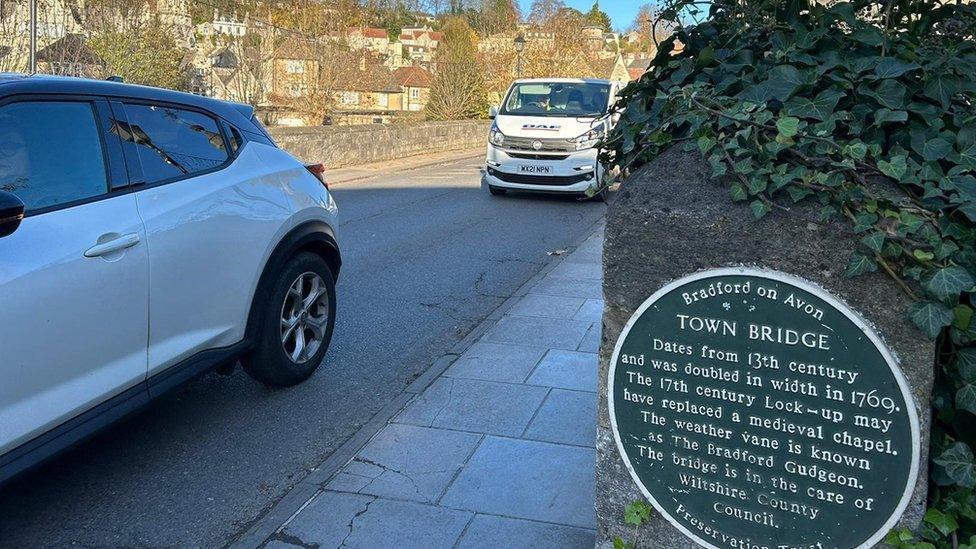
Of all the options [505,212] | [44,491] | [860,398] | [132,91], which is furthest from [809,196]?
[505,212]

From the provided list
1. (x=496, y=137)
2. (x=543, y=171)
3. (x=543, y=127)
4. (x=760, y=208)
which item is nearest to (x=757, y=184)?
(x=760, y=208)

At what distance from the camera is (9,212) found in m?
3.04

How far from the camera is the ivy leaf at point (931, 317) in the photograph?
2.27 meters

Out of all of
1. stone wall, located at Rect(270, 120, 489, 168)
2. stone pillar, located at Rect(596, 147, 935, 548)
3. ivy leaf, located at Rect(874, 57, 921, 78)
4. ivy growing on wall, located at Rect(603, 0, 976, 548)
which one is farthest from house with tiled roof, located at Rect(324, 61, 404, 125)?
ivy leaf, located at Rect(874, 57, 921, 78)

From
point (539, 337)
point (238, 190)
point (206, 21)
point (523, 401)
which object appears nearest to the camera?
point (238, 190)

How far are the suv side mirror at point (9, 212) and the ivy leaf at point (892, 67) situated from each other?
2781mm

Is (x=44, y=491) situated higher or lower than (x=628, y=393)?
lower

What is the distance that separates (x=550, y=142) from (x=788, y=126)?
1157 cm

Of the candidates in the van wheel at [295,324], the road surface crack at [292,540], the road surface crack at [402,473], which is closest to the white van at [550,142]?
the van wheel at [295,324]

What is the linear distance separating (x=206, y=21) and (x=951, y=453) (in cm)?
2331

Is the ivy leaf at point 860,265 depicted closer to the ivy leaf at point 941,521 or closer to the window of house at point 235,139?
the ivy leaf at point 941,521

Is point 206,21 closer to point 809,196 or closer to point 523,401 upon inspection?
point 523,401

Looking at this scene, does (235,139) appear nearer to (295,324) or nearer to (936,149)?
(295,324)

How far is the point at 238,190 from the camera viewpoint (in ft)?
14.9
